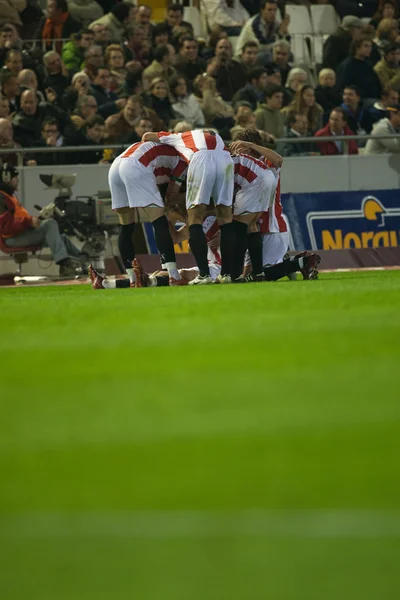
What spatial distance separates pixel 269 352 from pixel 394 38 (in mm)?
17212

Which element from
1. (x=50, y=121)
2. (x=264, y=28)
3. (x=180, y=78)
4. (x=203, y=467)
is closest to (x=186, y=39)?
(x=180, y=78)

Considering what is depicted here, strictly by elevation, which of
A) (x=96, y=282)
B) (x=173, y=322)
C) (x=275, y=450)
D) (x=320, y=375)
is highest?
(x=275, y=450)

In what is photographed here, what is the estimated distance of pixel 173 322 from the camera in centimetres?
684

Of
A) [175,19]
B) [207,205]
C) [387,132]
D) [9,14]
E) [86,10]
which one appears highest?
[9,14]

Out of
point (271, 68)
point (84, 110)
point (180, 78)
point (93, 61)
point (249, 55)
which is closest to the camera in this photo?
point (84, 110)

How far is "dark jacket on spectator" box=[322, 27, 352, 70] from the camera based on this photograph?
20500mm

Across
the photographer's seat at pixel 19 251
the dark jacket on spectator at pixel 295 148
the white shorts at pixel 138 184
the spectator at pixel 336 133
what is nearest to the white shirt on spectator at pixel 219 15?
the spectator at pixel 336 133

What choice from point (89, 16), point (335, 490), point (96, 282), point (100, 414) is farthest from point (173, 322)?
point (89, 16)

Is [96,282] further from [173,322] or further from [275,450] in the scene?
[275,450]

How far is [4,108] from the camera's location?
16.7 m

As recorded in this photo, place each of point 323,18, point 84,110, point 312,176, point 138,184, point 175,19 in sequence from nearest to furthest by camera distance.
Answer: point 138,184 → point 312,176 → point 84,110 → point 175,19 → point 323,18

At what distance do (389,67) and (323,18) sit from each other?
3151 mm

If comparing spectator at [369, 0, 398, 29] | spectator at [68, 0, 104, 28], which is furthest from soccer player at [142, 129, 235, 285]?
spectator at [369, 0, 398, 29]

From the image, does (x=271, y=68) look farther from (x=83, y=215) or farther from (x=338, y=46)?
(x=83, y=215)
